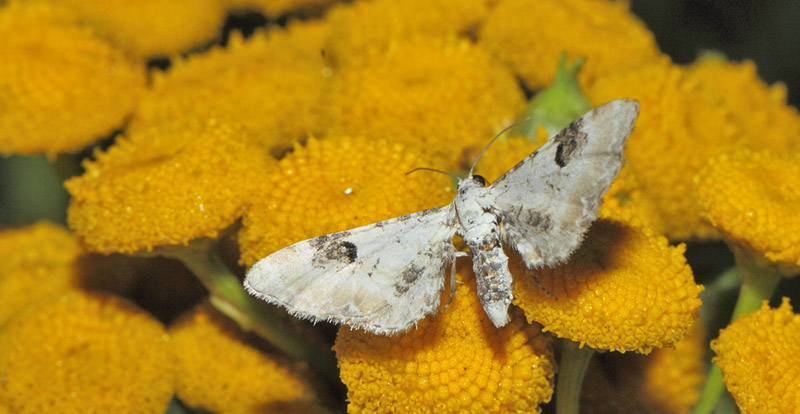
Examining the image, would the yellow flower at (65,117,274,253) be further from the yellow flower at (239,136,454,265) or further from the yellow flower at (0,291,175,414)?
the yellow flower at (0,291,175,414)

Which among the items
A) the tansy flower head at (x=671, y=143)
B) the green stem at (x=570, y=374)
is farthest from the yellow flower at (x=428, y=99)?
the green stem at (x=570, y=374)

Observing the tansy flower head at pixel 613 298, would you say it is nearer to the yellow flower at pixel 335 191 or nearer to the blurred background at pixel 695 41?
the yellow flower at pixel 335 191

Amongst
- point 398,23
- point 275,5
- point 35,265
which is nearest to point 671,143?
point 398,23

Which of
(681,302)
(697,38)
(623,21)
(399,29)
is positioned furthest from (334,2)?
(681,302)

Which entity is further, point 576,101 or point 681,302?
point 576,101

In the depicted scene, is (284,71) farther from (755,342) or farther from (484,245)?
(755,342)

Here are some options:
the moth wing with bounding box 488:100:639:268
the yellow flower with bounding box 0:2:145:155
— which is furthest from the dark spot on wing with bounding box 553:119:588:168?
the yellow flower with bounding box 0:2:145:155
